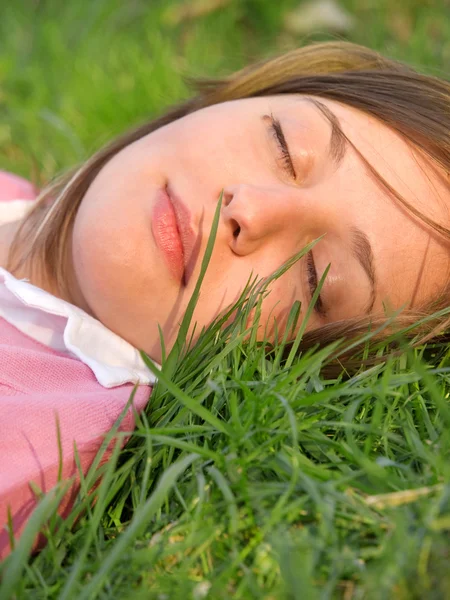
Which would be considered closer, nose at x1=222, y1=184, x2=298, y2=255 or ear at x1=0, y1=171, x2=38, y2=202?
nose at x1=222, y1=184, x2=298, y2=255

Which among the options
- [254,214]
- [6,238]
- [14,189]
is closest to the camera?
[254,214]

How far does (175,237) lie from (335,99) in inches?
21.7

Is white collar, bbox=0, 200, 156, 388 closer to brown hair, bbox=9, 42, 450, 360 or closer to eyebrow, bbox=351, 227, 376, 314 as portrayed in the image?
brown hair, bbox=9, 42, 450, 360

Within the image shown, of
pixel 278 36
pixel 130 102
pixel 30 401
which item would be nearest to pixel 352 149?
pixel 30 401

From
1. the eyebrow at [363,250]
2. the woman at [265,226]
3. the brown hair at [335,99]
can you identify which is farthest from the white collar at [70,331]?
the eyebrow at [363,250]

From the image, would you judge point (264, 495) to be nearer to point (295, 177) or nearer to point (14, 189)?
point (295, 177)

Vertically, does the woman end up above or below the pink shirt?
above

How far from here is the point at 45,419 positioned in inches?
45.9

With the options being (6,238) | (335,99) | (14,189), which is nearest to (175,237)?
(335,99)

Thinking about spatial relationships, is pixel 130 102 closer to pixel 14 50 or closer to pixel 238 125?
pixel 14 50

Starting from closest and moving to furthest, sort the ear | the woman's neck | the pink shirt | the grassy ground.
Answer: the grassy ground, the pink shirt, the woman's neck, the ear

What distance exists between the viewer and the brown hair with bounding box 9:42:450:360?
4.78ft

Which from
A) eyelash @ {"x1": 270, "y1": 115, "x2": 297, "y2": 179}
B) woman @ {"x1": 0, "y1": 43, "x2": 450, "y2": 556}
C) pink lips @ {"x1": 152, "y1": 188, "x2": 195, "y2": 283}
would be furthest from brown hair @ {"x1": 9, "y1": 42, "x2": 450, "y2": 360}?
pink lips @ {"x1": 152, "y1": 188, "x2": 195, "y2": 283}

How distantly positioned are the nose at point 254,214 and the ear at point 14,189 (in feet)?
3.10
